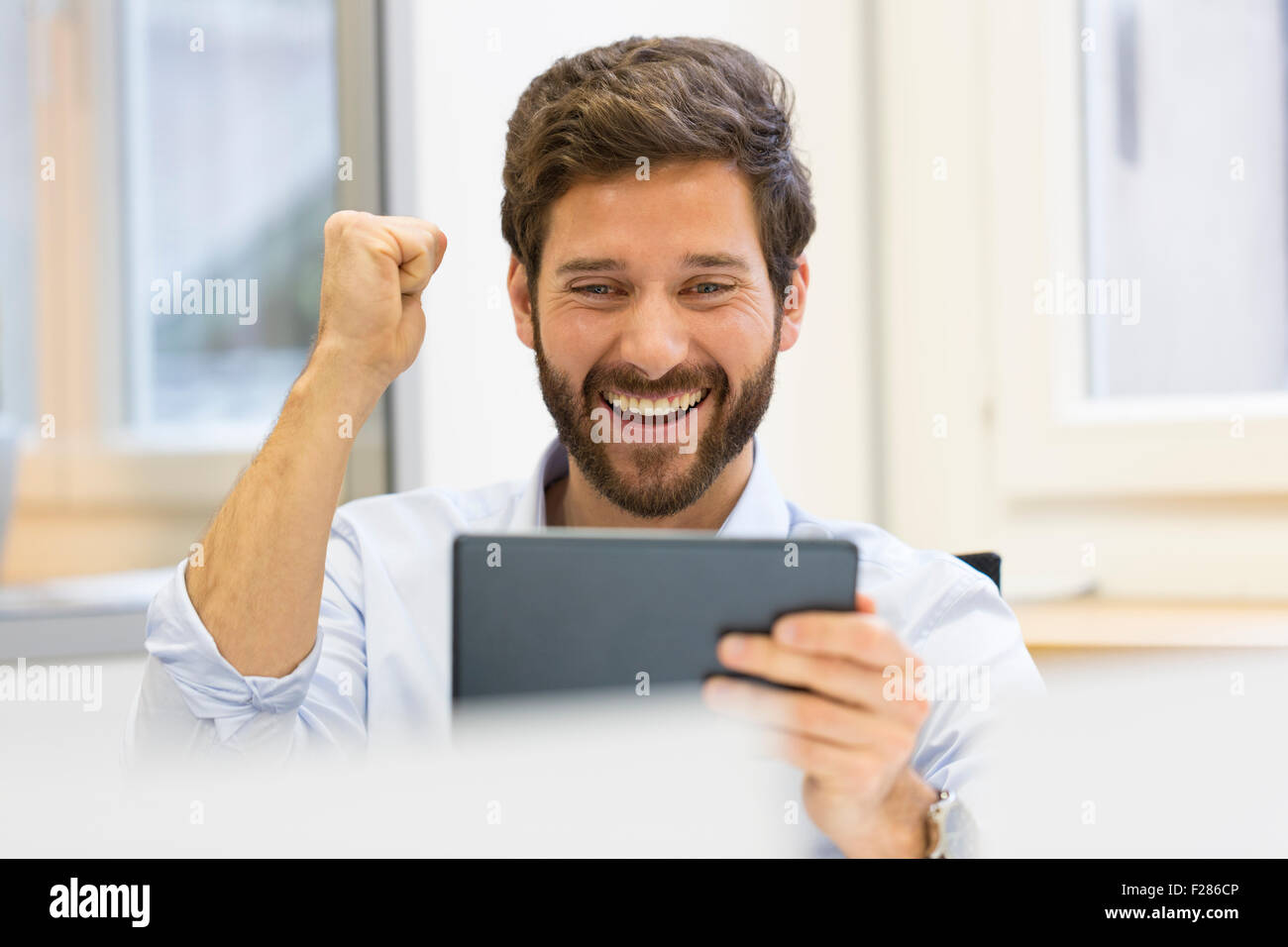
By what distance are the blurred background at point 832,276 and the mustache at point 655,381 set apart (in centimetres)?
51

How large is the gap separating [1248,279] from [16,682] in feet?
5.90

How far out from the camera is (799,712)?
58 cm

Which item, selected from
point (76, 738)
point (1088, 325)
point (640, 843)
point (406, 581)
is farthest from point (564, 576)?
point (1088, 325)

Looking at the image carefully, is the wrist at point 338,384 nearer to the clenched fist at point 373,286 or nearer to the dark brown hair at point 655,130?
the clenched fist at point 373,286

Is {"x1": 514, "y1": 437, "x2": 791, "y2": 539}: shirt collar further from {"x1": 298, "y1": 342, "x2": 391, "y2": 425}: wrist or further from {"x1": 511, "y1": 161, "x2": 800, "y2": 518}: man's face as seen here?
{"x1": 298, "y1": 342, "x2": 391, "y2": 425}: wrist

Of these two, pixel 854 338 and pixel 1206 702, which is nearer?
pixel 1206 702

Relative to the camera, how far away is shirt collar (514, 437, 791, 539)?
4.11 ft

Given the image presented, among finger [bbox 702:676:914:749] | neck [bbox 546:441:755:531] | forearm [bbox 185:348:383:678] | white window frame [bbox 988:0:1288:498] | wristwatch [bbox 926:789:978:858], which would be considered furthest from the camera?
white window frame [bbox 988:0:1288:498]

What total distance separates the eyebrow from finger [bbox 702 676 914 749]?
652 millimetres

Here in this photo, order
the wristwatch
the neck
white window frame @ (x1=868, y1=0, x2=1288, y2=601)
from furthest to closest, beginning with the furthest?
white window frame @ (x1=868, y1=0, x2=1288, y2=601) → the neck → the wristwatch

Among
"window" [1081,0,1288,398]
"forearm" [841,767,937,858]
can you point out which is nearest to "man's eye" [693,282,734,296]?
"forearm" [841,767,937,858]

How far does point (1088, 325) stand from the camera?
1.98 m

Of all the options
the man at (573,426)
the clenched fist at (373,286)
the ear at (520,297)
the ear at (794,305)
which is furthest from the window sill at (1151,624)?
the clenched fist at (373,286)
